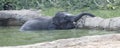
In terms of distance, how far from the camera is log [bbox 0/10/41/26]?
14.8 metres

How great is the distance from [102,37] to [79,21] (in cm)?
548

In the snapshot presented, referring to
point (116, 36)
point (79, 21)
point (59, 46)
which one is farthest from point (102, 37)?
point (79, 21)

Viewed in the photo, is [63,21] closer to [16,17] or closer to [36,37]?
[16,17]

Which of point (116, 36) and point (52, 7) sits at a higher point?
point (116, 36)

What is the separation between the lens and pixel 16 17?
1505 cm

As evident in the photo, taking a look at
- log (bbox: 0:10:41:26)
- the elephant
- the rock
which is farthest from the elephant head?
the rock

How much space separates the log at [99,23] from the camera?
10.4 meters

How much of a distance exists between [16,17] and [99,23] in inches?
189

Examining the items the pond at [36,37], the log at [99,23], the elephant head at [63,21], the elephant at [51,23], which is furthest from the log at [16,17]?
the pond at [36,37]

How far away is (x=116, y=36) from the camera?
22.8ft

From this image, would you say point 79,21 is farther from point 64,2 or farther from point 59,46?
point 59,46

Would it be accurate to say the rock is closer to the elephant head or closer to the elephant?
the elephant head

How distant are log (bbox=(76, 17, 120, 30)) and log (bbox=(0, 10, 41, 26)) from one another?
278cm

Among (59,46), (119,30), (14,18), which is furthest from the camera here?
(14,18)
